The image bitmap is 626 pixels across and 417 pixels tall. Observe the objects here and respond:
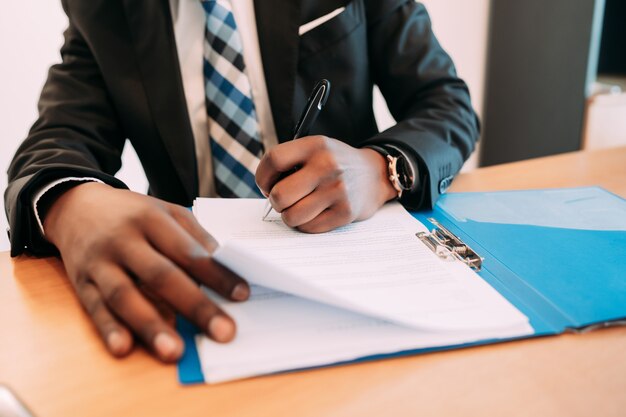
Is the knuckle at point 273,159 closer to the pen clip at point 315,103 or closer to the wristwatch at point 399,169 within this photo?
the pen clip at point 315,103

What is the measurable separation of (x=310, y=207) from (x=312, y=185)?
0.09 ft

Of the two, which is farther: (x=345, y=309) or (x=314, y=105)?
(x=314, y=105)

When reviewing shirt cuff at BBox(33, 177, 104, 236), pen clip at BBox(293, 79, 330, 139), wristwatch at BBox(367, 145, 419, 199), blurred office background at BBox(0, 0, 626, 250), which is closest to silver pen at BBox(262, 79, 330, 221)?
pen clip at BBox(293, 79, 330, 139)

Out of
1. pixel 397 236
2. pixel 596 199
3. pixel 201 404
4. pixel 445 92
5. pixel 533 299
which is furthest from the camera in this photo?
pixel 445 92

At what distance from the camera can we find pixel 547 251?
1.91 ft

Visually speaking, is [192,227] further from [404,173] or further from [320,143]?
[404,173]

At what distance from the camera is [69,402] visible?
38 centimetres

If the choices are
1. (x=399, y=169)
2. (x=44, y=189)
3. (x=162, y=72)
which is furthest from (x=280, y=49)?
(x=44, y=189)

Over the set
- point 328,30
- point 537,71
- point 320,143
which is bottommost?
point 537,71

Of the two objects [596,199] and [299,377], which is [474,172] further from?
[299,377]

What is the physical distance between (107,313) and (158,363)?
0.07 m

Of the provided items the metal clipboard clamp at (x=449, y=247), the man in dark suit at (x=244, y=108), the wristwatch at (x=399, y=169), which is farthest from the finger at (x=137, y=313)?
the wristwatch at (x=399, y=169)

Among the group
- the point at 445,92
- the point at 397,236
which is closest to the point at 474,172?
the point at 445,92

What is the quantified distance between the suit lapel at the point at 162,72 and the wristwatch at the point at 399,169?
35 centimetres
